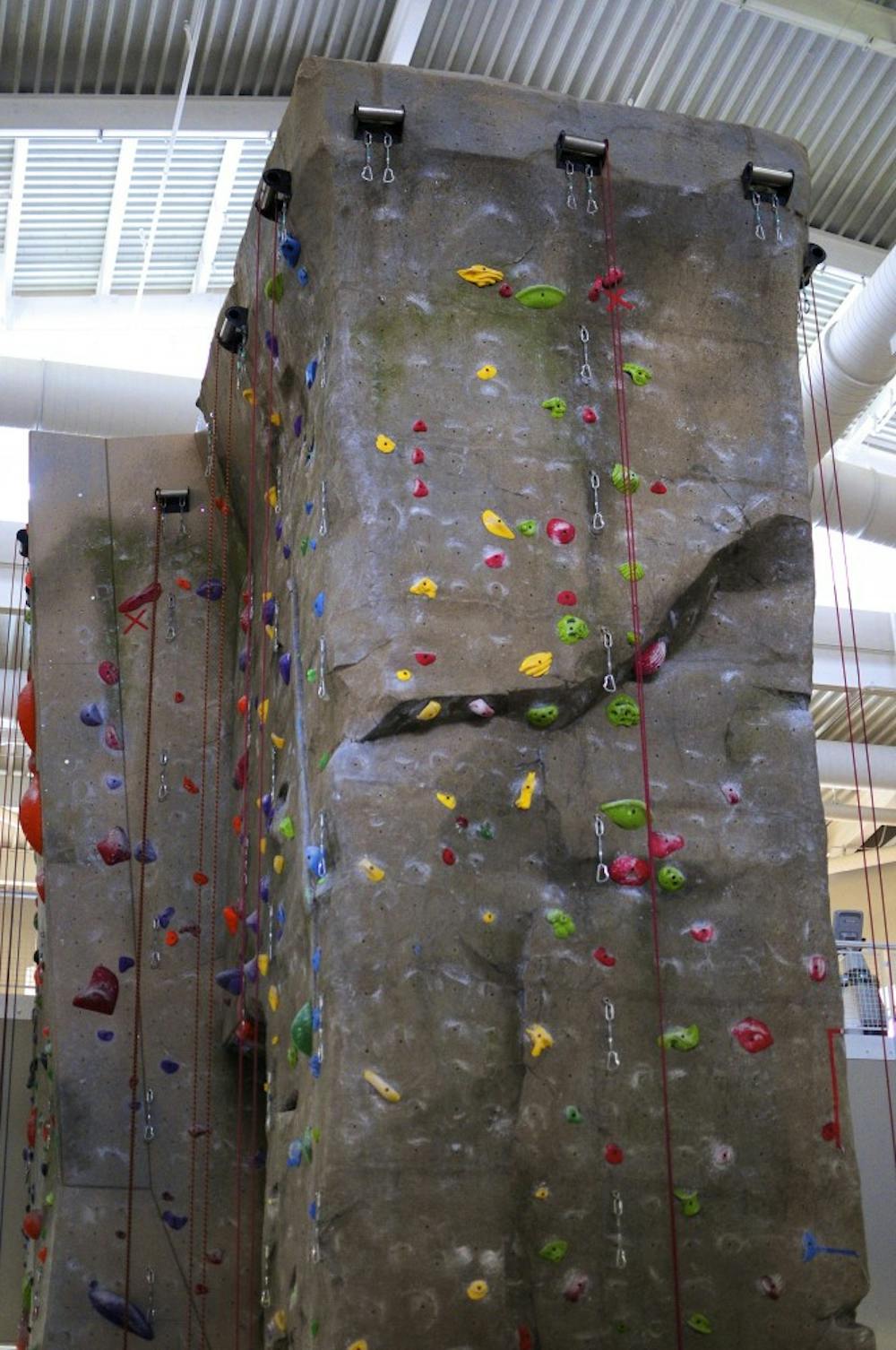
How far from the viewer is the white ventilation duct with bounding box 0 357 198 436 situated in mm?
10891

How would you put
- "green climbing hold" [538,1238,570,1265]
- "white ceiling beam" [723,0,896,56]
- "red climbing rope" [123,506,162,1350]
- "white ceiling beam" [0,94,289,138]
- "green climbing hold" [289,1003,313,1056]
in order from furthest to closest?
"white ceiling beam" [0,94,289,138] → "white ceiling beam" [723,0,896,56] → "red climbing rope" [123,506,162,1350] → "green climbing hold" [289,1003,313,1056] → "green climbing hold" [538,1238,570,1265]

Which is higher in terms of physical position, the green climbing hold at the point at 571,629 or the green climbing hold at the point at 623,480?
the green climbing hold at the point at 623,480

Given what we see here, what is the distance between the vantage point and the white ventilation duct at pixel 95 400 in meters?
10.9

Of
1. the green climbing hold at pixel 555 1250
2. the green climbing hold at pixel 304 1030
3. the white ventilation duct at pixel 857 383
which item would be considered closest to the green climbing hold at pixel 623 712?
the green climbing hold at pixel 304 1030

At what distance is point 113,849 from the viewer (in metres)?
7.52

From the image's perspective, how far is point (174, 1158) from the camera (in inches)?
281

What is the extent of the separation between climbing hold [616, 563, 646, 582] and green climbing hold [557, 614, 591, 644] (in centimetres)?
26

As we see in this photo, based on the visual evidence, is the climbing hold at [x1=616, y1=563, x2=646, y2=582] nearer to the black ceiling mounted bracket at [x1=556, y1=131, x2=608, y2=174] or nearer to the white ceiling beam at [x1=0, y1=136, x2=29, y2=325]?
the black ceiling mounted bracket at [x1=556, y1=131, x2=608, y2=174]

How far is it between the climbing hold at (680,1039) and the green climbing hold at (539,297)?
2619mm

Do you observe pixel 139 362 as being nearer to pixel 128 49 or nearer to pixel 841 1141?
pixel 128 49

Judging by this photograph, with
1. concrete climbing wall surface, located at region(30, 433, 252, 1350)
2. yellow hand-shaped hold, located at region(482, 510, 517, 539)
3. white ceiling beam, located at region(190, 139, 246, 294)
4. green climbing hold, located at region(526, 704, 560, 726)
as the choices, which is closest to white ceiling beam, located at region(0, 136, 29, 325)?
white ceiling beam, located at region(190, 139, 246, 294)

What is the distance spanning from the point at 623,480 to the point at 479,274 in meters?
0.92

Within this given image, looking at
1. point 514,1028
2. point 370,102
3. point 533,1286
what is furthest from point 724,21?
point 533,1286

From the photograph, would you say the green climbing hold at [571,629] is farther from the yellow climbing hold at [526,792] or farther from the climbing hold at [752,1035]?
the climbing hold at [752,1035]
